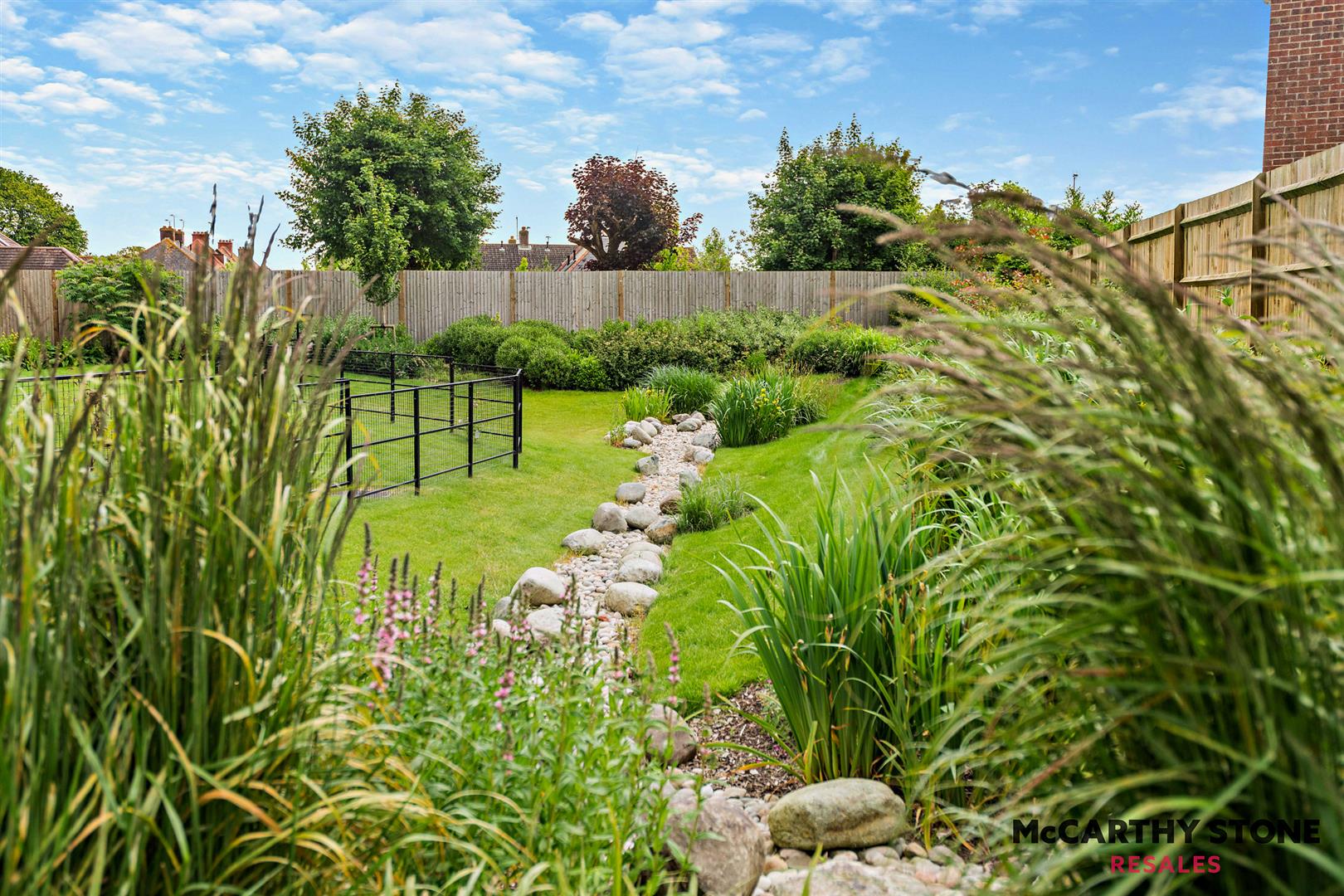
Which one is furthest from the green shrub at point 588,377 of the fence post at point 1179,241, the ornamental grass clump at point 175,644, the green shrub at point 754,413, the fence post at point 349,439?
the ornamental grass clump at point 175,644

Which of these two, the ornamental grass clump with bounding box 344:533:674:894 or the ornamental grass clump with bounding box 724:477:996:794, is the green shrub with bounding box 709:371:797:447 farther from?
the ornamental grass clump with bounding box 344:533:674:894

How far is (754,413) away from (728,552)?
16.0 ft

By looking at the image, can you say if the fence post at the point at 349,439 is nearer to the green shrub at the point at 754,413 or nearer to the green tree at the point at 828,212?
the green shrub at the point at 754,413

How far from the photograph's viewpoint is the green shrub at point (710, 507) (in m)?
7.46

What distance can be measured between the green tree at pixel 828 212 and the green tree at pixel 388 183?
29.5 ft

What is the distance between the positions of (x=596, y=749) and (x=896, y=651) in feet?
3.42

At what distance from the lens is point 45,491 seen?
49.0 inches

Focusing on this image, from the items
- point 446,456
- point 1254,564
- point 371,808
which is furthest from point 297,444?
point 446,456

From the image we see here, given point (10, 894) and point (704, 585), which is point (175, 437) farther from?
point (704, 585)

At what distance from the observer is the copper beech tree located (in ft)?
127

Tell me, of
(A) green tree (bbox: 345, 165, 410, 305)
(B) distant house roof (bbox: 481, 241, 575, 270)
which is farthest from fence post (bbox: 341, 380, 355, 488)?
(B) distant house roof (bbox: 481, 241, 575, 270)

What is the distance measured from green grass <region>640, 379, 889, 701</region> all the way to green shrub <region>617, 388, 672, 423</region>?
9.23 feet

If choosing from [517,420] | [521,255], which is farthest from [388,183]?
[521,255]

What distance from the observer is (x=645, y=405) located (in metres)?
13.4
